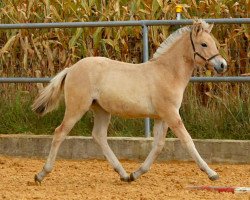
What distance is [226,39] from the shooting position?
524 inches

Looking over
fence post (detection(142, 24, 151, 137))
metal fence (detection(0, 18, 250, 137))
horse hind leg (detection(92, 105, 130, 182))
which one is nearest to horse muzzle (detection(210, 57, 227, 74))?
horse hind leg (detection(92, 105, 130, 182))

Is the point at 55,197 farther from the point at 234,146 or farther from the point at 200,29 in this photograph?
the point at 234,146

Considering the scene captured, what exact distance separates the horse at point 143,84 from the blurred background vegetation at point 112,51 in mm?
2241

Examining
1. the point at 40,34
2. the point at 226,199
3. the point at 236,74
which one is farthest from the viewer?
the point at 40,34

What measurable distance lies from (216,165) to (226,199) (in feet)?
9.31

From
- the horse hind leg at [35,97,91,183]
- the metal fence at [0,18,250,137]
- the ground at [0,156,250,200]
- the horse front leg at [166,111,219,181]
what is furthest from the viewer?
the metal fence at [0,18,250,137]

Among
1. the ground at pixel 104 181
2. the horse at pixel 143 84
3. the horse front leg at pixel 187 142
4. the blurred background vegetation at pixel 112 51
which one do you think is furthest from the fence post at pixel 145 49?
the horse front leg at pixel 187 142

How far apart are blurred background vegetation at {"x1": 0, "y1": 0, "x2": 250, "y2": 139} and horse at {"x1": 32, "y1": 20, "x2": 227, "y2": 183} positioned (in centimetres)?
224

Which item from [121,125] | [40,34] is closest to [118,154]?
[121,125]

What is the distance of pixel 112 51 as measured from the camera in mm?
13742

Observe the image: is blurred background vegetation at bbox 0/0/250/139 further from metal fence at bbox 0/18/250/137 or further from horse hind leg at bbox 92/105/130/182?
horse hind leg at bbox 92/105/130/182

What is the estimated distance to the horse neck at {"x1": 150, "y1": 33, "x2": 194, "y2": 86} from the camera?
1062cm

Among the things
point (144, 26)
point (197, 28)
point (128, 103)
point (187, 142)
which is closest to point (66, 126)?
point (128, 103)

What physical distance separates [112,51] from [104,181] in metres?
3.26
